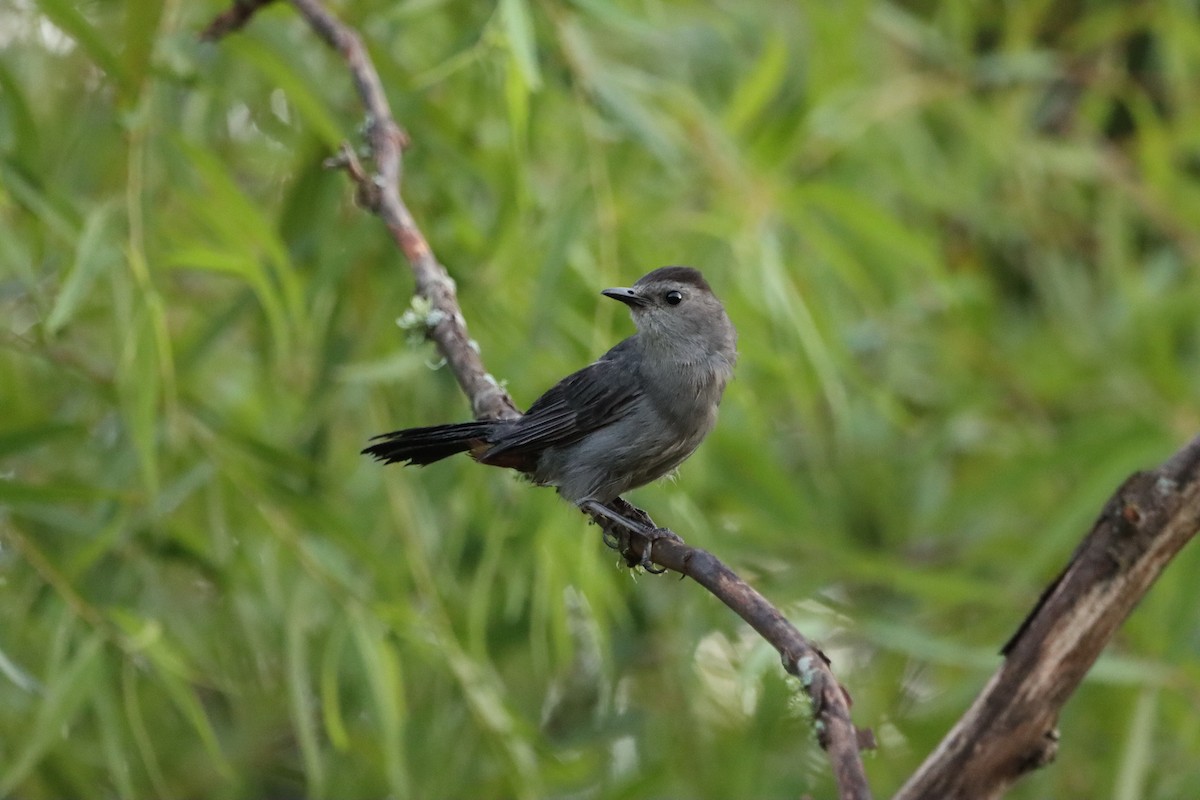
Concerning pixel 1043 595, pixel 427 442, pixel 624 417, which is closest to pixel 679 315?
pixel 624 417

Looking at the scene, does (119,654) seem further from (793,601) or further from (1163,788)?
(1163,788)

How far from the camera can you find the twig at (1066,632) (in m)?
2.25

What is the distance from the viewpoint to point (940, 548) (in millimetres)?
4293

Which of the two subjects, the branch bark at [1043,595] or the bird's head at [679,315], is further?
the bird's head at [679,315]

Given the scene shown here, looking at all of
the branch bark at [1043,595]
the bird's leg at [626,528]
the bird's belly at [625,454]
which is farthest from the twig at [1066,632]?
the bird's belly at [625,454]

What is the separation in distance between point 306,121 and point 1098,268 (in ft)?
10.7

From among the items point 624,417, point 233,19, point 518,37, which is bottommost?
point 624,417

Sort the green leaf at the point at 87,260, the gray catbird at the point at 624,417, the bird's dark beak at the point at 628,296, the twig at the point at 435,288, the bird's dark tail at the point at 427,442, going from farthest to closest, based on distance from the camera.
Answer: the bird's dark beak at the point at 628,296 → the gray catbird at the point at 624,417 → the bird's dark tail at the point at 427,442 → the green leaf at the point at 87,260 → the twig at the point at 435,288

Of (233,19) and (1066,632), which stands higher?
(233,19)

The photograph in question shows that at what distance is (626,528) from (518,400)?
2.52ft

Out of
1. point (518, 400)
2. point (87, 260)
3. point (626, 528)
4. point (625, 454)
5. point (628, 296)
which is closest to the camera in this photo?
point (626, 528)

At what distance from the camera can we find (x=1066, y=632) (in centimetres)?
227

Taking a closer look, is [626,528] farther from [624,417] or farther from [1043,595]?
[1043,595]

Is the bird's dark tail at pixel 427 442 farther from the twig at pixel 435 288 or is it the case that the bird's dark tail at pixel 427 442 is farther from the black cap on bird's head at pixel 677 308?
the black cap on bird's head at pixel 677 308
